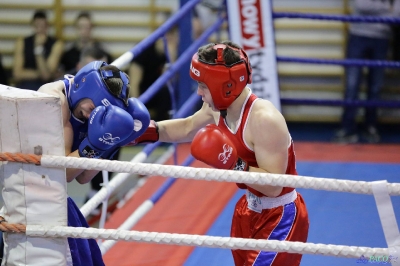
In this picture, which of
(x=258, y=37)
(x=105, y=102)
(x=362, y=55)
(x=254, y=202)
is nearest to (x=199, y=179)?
(x=105, y=102)

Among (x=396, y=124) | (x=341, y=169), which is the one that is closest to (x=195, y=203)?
(x=341, y=169)

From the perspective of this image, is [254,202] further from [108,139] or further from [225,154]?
[108,139]

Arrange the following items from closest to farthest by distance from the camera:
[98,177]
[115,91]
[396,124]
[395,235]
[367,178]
Result: [395,235] < [115,91] < [98,177] < [367,178] < [396,124]

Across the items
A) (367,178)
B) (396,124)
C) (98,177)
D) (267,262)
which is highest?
(267,262)

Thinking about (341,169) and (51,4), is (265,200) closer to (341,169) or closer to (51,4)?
(341,169)

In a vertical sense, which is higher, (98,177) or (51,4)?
(51,4)

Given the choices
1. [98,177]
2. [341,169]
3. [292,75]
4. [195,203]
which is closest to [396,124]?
[292,75]

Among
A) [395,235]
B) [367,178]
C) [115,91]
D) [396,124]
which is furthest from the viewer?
[396,124]

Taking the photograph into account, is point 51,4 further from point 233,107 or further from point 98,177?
point 233,107

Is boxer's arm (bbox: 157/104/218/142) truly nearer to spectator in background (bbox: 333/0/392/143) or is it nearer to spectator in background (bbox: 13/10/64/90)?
spectator in background (bbox: 333/0/392/143)

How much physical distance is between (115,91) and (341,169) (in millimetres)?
2787

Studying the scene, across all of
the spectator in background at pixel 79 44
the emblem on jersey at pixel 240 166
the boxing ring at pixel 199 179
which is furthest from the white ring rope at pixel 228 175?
the spectator in background at pixel 79 44

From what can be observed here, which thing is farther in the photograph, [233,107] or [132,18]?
[132,18]

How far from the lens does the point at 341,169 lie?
4.59 metres
